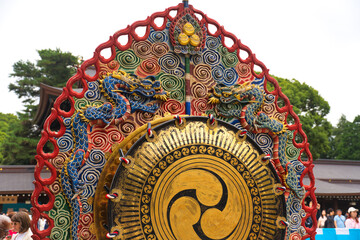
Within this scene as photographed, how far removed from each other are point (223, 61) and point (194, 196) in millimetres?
1312

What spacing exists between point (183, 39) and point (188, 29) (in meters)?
0.11

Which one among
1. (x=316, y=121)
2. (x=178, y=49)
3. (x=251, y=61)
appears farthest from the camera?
(x=316, y=121)

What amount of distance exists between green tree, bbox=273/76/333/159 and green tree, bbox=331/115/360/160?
8.97 metres

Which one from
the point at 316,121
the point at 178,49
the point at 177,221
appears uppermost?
the point at 316,121

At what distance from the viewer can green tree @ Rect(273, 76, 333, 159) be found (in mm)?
20094

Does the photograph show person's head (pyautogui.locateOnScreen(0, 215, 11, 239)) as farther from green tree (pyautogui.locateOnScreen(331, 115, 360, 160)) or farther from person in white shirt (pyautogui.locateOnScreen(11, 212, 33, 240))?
green tree (pyautogui.locateOnScreen(331, 115, 360, 160))

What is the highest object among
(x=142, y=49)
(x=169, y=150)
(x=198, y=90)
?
A: (x=142, y=49)

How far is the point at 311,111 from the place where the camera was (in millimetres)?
21516

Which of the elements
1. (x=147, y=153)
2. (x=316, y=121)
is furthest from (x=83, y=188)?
(x=316, y=121)

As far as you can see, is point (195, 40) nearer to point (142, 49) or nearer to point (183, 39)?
point (183, 39)

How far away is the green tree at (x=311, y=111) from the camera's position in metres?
20.1

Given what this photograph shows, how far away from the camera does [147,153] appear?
2938 millimetres

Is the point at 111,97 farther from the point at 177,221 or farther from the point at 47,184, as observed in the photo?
the point at 177,221

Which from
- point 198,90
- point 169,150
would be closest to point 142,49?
point 198,90
